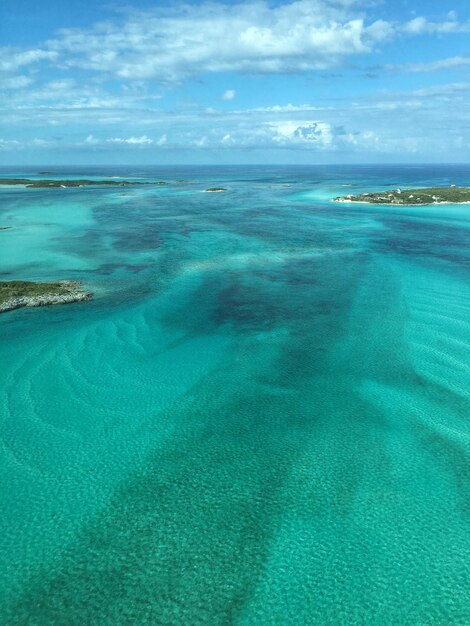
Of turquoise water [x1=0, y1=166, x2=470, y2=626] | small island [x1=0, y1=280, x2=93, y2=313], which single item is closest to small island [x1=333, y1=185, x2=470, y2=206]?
turquoise water [x1=0, y1=166, x2=470, y2=626]

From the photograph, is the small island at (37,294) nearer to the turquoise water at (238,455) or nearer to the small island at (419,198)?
the turquoise water at (238,455)

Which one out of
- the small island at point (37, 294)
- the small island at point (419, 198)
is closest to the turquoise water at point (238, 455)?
the small island at point (37, 294)

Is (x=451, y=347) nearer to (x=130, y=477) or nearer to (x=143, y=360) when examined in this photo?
(x=143, y=360)

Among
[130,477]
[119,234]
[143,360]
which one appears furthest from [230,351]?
[119,234]

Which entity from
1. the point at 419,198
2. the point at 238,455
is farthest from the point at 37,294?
the point at 419,198

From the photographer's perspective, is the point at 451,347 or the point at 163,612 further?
the point at 451,347

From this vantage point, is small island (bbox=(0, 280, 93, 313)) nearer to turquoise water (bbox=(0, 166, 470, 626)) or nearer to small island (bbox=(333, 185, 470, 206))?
turquoise water (bbox=(0, 166, 470, 626))
